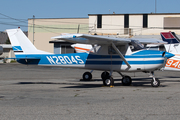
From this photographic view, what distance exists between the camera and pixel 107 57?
1288cm

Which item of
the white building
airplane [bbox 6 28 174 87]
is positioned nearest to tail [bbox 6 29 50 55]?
airplane [bbox 6 28 174 87]

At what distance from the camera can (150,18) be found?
51719 millimetres

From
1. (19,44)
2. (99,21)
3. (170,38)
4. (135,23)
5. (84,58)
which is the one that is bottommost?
(84,58)

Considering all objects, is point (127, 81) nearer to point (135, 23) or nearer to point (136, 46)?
point (136, 46)

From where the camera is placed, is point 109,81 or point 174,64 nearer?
point 109,81

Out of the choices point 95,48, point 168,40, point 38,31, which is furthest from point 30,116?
point 38,31

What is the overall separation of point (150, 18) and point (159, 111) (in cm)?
4761

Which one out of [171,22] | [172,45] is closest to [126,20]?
[171,22]

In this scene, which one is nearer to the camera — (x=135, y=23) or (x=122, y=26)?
(x=135, y=23)

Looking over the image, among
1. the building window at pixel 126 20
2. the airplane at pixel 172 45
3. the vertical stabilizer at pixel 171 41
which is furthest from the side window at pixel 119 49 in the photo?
the building window at pixel 126 20

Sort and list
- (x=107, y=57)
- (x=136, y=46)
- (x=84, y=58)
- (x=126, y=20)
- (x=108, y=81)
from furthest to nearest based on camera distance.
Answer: (x=126, y=20)
(x=84, y=58)
(x=107, y=57)
(x=136, y=46)
(x=108, y=81)

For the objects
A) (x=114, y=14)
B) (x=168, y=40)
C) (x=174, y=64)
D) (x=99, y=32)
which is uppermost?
(x=114, y=14)

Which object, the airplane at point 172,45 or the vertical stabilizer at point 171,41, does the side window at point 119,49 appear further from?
the vertical stabilizer at point 171,41

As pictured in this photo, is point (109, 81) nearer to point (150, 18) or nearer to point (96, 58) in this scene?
point (96, 58)
